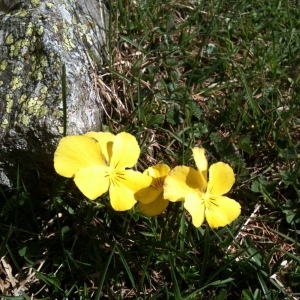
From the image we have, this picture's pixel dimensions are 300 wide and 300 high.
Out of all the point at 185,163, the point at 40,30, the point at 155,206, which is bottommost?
the point at 185,163

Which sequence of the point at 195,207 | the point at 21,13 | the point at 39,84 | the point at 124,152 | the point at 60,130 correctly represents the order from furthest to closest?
the point at 21,13
the point at 39,84
the point at 60,130
the point at 124,152
the point at 195,207

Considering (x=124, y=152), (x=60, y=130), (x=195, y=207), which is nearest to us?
(x=195, y=207)

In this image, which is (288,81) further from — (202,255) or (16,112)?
(16,112)

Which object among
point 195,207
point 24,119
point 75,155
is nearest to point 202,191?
point 195,207

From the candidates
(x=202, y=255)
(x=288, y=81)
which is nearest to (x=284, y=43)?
(x=288, y=81)

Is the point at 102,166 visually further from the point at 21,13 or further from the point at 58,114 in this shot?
the point at 21,13

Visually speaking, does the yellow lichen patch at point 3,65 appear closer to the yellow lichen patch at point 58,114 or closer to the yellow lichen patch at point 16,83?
the yellow lichen patch at point 16,83
